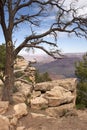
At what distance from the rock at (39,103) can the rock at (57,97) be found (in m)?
0.50

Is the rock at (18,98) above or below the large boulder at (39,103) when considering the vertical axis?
above

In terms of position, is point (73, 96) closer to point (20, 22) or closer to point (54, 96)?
point (54, 96)

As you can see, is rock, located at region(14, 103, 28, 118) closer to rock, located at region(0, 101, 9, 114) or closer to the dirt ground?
the dirt ground

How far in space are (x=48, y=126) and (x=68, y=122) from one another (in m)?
1.12

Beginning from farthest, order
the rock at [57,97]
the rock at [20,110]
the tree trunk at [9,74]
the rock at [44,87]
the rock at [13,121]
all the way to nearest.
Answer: the rock at [44,87] → the rock at [57,97] → the tree trunk at [9,74] → the rock at [20,110] → the rock at [13,121]

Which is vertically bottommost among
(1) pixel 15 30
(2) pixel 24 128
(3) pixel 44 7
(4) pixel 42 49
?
(2) pixel 24 128

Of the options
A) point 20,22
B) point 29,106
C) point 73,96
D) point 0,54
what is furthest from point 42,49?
point 0,54

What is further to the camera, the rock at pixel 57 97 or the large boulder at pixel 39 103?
the rock at pixel 57 97

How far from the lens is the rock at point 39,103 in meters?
22.0

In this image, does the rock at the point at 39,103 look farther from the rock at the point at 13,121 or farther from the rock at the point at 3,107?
the rock at the point at 13,121

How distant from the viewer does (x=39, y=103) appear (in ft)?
73.9

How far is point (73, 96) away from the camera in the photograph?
85.4 ft

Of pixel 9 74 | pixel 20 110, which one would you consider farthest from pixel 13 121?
pixel 9 74

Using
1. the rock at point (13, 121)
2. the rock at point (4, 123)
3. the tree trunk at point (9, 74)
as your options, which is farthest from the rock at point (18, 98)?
the rock at point (4, 123)
